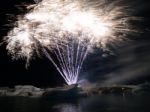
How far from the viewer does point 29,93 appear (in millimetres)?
181625

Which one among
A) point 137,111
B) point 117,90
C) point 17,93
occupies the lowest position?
point 17,93

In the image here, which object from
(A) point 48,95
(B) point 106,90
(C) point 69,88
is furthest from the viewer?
(B) point 106,90

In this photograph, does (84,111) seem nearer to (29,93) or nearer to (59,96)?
(59,96)

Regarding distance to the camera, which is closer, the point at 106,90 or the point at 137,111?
the point at 137,111

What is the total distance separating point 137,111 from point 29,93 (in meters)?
138

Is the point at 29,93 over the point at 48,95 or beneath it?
beneath

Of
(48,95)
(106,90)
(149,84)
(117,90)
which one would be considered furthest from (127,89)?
(48,95)

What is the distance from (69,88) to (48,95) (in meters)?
13.5

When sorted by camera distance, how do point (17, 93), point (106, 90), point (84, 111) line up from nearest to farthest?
point (84, 111) < point (106, 90) < point (17, 93)

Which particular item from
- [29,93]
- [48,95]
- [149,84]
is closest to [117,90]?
[149,84]

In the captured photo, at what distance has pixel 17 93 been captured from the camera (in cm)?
19662

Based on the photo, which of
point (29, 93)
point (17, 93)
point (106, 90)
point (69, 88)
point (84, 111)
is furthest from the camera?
point (17, 93)

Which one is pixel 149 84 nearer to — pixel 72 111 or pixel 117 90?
pixel 117 90

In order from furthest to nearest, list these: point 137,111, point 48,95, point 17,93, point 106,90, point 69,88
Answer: point 17,93
point 106,90
point 48,95
point 69,88
point 137,111
